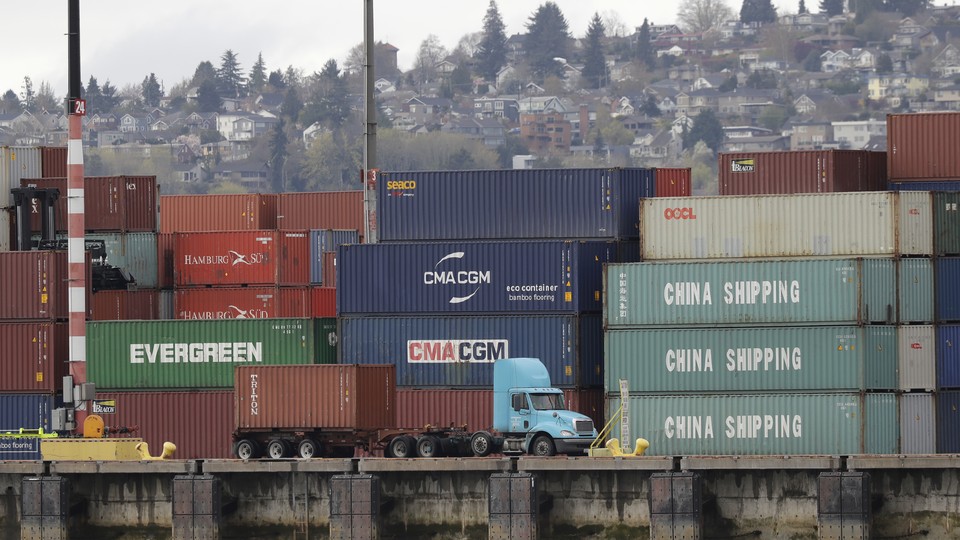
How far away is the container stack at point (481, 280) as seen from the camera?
5528cm

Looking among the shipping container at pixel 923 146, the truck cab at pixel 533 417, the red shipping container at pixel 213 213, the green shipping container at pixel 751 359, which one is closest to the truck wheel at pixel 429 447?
the truck cab at pixel 533 417

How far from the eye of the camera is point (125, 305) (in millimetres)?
65438

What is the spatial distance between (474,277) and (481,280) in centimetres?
23

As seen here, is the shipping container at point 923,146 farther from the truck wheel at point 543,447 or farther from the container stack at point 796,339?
the truck wheel at point 543,447

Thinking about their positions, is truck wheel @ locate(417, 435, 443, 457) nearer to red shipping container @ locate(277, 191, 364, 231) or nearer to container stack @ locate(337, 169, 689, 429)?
container stack @ locate(337, 169, 689, 429)

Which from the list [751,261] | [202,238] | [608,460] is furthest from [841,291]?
[202,238]

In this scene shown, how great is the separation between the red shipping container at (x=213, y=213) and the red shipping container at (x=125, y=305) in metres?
14.0

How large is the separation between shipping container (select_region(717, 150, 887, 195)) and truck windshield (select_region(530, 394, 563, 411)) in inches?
526

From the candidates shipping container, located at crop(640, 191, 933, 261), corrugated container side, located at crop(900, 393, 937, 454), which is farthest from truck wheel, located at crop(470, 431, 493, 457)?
corrugated container side, located at crop(900, 393, 937, 454)

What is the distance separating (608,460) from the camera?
48562 mm

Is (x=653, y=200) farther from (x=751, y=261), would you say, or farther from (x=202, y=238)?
(x=202, y=238)

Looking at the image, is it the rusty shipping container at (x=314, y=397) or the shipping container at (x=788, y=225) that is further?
the shipping container at (x=788, y=225)

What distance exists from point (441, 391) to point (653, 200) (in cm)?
846

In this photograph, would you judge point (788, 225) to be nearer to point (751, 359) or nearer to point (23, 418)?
point (751, 359)
